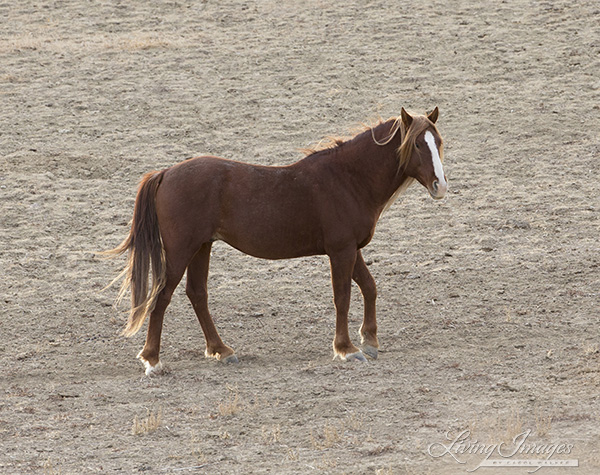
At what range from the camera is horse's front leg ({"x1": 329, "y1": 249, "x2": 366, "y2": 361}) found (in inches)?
295

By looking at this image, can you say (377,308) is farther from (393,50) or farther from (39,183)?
(393,50)

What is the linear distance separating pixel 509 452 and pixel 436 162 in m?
2.63

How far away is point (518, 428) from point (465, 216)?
18.6 feet

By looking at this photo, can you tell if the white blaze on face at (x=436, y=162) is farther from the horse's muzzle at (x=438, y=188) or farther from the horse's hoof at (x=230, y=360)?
the horse's hoof at (x=230, y=360)

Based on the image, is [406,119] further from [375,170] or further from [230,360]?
[230,360]

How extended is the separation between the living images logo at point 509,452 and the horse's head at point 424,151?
228cm

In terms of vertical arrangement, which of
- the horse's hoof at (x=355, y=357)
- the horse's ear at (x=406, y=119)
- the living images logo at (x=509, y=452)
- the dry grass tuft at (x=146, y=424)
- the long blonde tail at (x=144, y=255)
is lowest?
the horse's hoof at (x=355, y=357)

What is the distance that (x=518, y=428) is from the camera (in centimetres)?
571

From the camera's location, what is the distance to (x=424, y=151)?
728 centimetres

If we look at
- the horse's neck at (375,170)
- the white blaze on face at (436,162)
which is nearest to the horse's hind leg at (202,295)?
the horse's neck at (375,170)

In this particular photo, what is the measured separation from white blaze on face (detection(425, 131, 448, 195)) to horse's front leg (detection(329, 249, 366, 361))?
3.10 feet

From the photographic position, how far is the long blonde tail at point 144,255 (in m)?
7.43

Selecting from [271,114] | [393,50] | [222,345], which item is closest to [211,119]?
[271,114]

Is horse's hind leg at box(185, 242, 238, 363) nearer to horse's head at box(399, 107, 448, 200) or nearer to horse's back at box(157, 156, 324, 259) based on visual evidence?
horse's back at box(157, 156, 324, 259)
